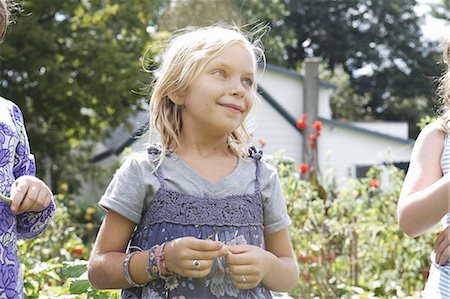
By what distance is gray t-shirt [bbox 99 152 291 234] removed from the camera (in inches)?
80.7

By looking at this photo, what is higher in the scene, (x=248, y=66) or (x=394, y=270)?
(x=248, y=66)

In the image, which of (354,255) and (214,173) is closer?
(214,173)

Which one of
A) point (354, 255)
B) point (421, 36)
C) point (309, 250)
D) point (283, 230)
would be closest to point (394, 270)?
point (354, 255)

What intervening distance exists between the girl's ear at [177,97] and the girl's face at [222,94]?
21 mm

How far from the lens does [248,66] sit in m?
2.15

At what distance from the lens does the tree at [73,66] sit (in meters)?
17.5

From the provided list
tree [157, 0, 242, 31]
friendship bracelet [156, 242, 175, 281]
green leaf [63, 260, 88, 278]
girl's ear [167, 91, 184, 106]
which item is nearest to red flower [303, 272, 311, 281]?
green leaf [63, 260, 88, 278]

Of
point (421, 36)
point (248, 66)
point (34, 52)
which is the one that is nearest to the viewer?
point (248, 66)

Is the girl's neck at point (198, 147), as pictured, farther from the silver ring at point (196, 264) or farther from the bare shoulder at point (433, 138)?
the bare shoulder at point (433, 138)

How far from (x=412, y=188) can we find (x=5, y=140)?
3.56 ft

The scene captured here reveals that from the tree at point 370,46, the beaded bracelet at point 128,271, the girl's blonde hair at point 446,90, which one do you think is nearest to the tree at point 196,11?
the tree at point 370,46

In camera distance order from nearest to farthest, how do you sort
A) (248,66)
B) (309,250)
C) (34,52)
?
(248,66) < (309,250) < (34,52)

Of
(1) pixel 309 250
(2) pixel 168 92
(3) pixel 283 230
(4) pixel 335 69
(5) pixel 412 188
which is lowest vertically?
(4) pixel 335 69

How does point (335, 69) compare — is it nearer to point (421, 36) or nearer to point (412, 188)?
point (421, 36)
